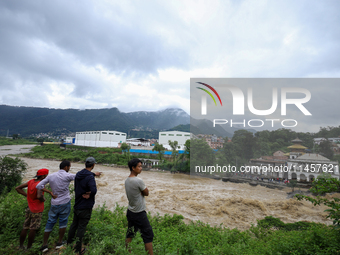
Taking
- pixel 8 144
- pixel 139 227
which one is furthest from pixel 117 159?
pixel 8 144

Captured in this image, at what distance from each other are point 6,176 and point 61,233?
21.6 feet

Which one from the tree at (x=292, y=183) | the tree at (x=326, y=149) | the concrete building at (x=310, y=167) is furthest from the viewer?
the tree at (x=326, y=149)

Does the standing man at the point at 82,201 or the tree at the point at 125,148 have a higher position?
the standing man at the point at 82,201

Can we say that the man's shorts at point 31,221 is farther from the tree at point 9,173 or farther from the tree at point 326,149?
the tree at point 326,149

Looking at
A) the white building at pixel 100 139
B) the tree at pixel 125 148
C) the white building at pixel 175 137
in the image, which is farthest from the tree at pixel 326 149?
the white building at pixel 100 139

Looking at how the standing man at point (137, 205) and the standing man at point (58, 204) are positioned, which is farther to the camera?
the standing man at point (58, 204)

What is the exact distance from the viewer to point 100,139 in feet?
166

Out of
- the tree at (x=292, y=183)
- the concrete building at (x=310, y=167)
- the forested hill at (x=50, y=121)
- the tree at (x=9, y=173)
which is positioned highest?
the forested hill at (x=50, y=121)

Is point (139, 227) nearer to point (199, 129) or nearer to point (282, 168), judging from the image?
point (282, 168)

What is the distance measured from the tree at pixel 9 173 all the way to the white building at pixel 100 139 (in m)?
44.7

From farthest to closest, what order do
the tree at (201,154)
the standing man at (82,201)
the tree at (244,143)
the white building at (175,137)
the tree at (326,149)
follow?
the white building at (175,137)
the tree at (244,143)
the tree at (201,154)
the tree at (326,149)
the standing man at (82,201)

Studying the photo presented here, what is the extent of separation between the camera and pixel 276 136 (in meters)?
32.9

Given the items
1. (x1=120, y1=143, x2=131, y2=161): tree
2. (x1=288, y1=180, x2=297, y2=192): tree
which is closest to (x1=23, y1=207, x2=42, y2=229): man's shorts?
(x1=288, y1=180, x2=297, y2=192): tree

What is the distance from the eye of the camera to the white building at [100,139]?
50.2 m
